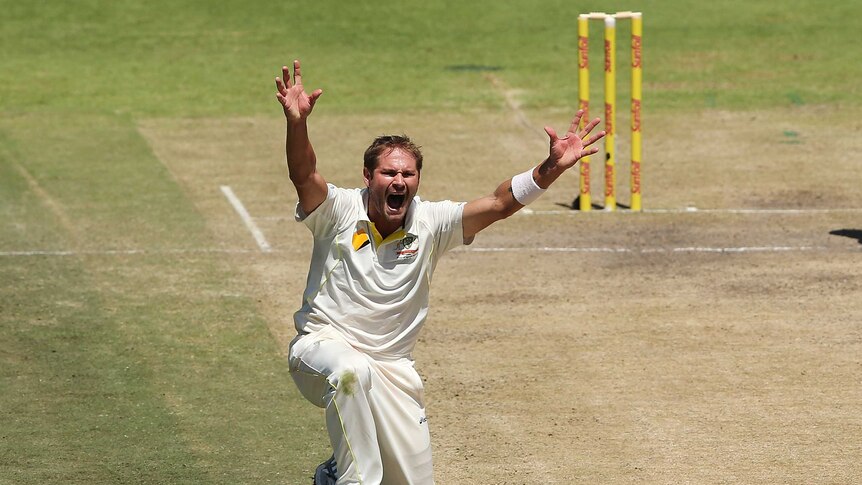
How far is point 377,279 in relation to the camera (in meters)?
7.37

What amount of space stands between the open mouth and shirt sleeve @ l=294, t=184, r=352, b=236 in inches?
8.7

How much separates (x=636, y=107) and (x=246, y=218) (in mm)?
4624

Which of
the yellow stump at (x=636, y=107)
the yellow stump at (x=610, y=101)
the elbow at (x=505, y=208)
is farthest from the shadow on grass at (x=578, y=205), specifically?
the elbow at (x=505, y=208)

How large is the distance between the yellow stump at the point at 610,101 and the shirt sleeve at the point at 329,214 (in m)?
8.63

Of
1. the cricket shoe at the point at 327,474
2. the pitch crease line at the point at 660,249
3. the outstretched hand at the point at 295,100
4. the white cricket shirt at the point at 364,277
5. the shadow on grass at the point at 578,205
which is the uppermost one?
the outstretched hand at the point at 295,100

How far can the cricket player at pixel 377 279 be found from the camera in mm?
7246

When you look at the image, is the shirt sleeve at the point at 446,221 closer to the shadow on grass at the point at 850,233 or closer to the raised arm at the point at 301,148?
the raised arm at the point at 301,148

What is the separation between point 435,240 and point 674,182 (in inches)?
449

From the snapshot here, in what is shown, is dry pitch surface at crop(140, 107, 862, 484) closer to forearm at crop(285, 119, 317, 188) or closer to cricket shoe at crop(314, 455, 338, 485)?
cricket shoe at crop(314, 455, 338, 485)

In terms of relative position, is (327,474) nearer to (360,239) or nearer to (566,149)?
(360,239)

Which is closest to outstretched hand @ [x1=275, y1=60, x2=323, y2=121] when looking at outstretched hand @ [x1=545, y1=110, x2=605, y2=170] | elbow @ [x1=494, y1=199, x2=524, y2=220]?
elbow @ [x1=494, y1=199, x2=524, y2=220]

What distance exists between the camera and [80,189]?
1766 centimetres

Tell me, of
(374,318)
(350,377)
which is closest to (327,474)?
(350,377)

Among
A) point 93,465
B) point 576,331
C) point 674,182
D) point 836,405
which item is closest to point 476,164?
point 674,182
